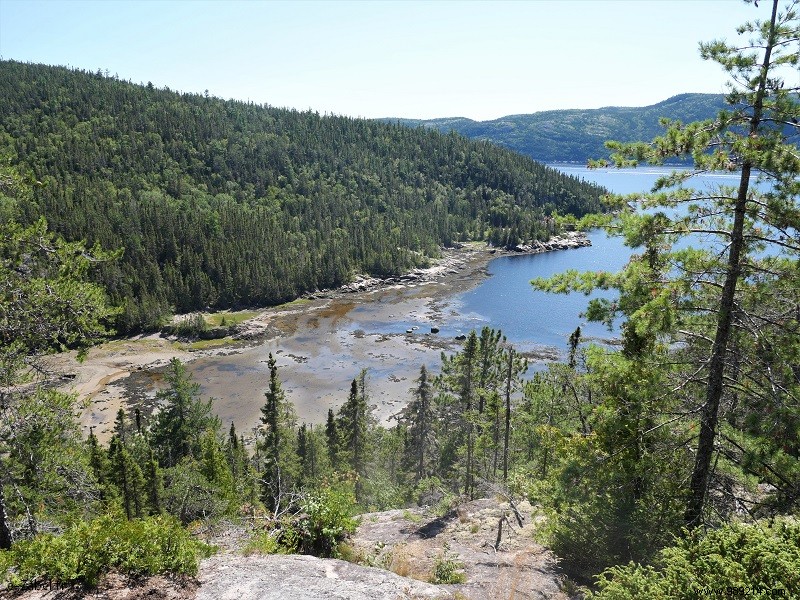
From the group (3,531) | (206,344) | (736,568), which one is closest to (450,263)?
(206,344)

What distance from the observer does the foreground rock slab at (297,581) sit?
8.19 m

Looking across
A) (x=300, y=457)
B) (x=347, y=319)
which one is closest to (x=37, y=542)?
(x=300, y=457)

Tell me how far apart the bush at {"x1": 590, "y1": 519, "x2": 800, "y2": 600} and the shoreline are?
58042 mm

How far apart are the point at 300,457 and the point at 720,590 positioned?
42.8 metres

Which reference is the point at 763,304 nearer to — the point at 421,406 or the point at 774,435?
the point at 774,435

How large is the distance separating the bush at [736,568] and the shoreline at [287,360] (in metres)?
58.0

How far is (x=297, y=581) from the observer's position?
8719mm

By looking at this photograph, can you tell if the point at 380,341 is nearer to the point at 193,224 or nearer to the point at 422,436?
the point at 422,436

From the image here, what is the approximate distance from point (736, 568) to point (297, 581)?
6.80 m

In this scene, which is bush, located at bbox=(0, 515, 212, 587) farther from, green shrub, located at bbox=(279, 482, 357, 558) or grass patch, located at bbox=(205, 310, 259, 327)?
grass patch, located at bbox=(205, 310, 259, 327)

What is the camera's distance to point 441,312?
107 meters

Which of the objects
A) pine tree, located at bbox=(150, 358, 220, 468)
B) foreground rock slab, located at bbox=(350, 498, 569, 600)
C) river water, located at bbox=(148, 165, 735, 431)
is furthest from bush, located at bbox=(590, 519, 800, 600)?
river water, located at bbox=(148, 165, 735, 431)

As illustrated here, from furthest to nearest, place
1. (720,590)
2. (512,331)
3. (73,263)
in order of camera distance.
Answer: (512,331)
(73,263)
(720,590)

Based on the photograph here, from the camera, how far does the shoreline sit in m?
67.6
